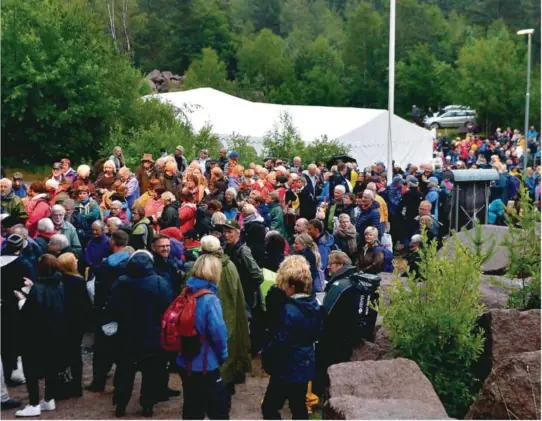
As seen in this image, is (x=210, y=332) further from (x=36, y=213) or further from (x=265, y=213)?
(x=265, y=213)

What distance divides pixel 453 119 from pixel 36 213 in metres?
50.7

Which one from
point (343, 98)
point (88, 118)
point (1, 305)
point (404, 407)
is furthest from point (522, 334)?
point (343, 98)

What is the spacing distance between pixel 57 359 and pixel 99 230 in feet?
7.06

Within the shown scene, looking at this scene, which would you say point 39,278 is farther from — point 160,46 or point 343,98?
point 160,46

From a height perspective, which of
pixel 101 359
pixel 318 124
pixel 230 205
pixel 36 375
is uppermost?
pixel 230 205

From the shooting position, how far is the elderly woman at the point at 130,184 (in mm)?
13785

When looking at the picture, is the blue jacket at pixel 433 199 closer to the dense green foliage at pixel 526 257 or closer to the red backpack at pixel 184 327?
the dense green foliage at pixel 526 257

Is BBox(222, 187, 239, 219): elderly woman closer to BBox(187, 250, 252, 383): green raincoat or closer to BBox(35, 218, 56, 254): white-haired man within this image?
BBox(35, 218, 56, 254): white-haired man

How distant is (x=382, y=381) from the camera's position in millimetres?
7211

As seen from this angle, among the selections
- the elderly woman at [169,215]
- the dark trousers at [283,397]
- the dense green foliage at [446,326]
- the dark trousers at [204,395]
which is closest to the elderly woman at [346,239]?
the elderly woman at [169,215]

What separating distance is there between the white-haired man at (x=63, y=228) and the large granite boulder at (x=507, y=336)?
14.9 feet

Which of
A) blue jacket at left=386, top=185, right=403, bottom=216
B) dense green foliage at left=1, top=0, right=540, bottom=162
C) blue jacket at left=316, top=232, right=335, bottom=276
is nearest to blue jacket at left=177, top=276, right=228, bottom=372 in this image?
blue jacket at left=316, top=232, right=335, bottom=276

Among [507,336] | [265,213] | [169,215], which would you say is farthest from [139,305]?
[265,213]

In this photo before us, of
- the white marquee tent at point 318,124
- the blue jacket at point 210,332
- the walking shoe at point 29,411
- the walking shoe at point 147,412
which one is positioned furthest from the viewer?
the white marquee tent at point 318,124
